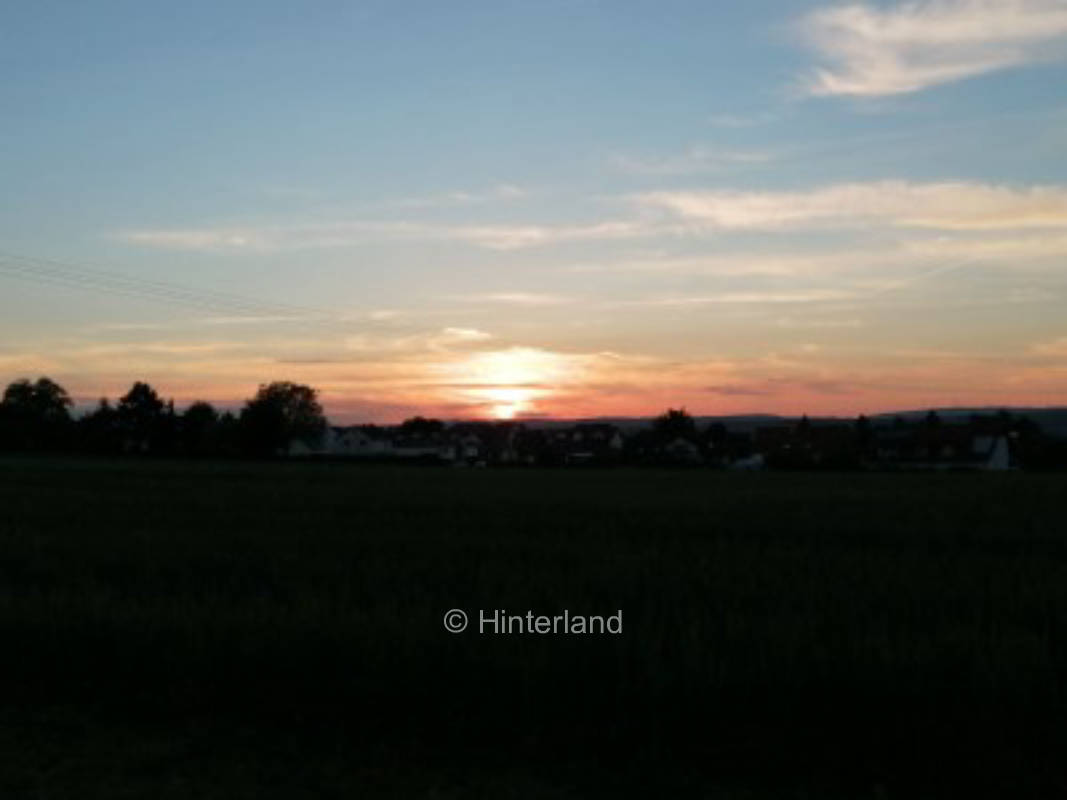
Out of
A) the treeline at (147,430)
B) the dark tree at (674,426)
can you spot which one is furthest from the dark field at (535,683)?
the dark tree at (674,426)

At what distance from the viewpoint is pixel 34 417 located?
114125mm

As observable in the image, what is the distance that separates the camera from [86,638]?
982 cm

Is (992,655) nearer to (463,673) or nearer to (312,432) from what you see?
(463,673)

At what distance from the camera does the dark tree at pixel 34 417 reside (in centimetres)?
10512

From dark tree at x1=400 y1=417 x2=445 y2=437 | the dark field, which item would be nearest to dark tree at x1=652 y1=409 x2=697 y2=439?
dark tree at x1=400 y1=417 x2=445 y2=437

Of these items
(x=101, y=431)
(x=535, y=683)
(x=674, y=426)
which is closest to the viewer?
(x=535, y=683)

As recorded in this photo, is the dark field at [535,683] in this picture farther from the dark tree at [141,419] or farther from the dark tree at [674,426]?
the dark tree at [674,426]

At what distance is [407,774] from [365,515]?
71.6 feet

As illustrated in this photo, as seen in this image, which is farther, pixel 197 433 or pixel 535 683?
pixel 197 433

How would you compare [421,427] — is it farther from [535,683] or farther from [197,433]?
[535,683]

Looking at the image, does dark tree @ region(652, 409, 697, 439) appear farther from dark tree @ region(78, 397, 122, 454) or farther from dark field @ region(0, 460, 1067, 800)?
dark field @ region(0, 460, 1067, 800)

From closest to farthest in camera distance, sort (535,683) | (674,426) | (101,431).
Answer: (535,683) < (101,431) < (674,426)

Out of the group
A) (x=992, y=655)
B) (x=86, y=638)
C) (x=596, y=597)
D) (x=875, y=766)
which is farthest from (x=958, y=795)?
(x=86, y=638)

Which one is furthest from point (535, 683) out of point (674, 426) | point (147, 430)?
point (674, 426)
